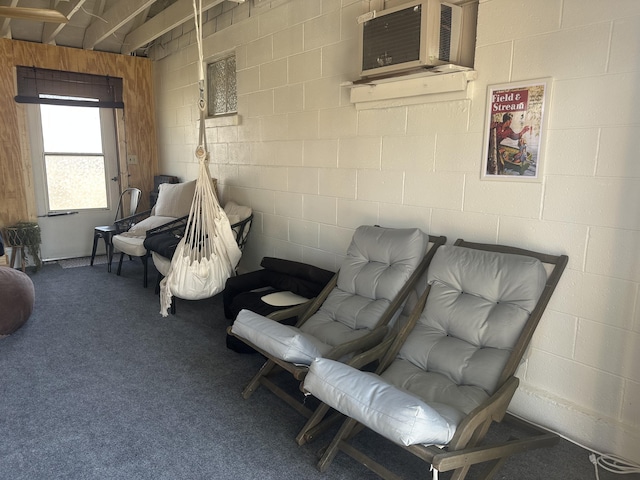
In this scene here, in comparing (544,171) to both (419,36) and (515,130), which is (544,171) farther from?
(419,36)

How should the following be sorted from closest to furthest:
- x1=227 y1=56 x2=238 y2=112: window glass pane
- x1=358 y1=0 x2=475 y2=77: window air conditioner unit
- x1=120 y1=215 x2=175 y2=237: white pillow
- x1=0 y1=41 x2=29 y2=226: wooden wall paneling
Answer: x1=358 y1=0 x2=475 y2=77: window air conditioner unit < x1=227 y1=56 x2=238 y2=112: window glass pane < x1=120 y1=215 x2=175 y2=237: white pillow < x1=0 y1=41 x2=29 y2=226: wooden wall paneling

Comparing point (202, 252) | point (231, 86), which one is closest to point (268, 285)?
point (202, 252)

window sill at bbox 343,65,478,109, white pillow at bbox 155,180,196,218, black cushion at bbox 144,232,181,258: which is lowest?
black cushion at bbox 144,232,181,258

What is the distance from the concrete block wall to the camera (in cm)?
195

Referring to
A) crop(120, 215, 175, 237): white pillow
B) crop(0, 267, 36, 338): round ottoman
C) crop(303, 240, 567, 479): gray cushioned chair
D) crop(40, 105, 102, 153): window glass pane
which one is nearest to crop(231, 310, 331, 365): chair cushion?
crop(303, 240, 567, 479): gray cushioned chair

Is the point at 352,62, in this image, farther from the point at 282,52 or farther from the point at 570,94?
the point at 570,94

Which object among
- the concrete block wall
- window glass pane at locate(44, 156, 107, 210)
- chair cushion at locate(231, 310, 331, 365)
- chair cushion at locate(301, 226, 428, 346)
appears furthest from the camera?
window glass pane at locate(44, 156, 107, 210)

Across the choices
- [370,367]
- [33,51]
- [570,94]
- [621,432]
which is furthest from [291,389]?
[33,51]

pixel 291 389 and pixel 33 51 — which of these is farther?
pixel 33 51

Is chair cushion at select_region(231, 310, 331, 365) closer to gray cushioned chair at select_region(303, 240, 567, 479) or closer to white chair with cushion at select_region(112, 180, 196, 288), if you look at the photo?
gray cushioned chair at select_region(303, 240, 567, 479)

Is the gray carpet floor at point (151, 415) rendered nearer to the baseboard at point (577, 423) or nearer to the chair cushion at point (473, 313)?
the baseboard at point (577, 423)

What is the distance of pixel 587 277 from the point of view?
2.07 metres

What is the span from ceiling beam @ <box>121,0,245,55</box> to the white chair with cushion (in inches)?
62.0

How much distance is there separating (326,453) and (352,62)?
2389 mm
